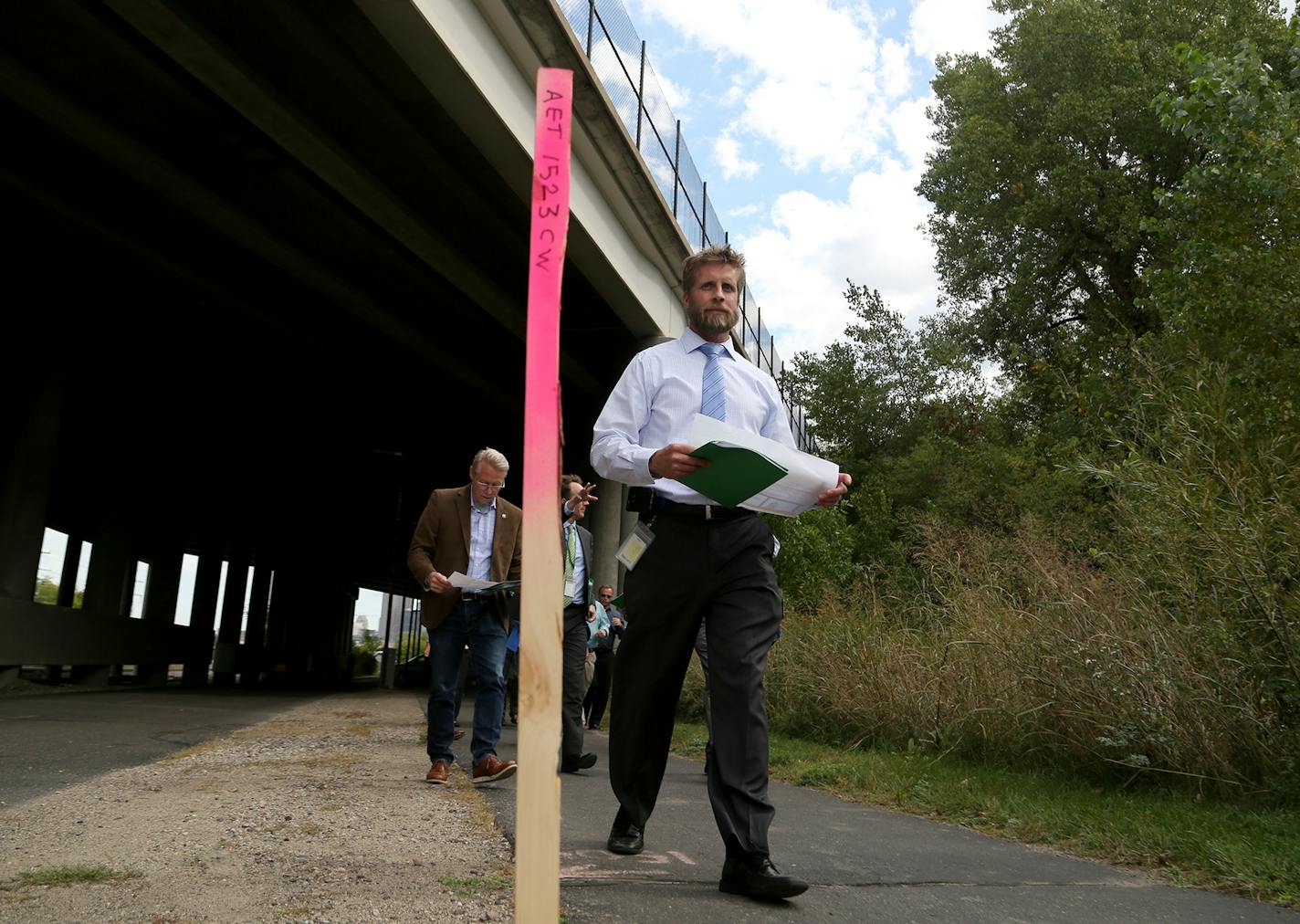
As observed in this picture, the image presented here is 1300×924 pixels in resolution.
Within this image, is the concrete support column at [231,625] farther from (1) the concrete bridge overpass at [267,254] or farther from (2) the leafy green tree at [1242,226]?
(2) the leafy green tree at [1242,226]

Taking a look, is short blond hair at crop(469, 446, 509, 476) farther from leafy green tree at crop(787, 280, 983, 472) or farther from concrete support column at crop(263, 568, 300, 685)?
concrete support column at crop(263, 568, 300, 685)

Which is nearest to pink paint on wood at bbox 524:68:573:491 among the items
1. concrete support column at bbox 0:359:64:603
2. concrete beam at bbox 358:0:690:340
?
concrete beam at bbox 358:0:690:340

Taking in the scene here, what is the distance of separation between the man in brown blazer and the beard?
263 centimetres

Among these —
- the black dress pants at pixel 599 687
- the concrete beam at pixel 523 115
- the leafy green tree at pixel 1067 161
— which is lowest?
the black dress pants at pixel 599 687

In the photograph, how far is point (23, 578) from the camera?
2050 cm

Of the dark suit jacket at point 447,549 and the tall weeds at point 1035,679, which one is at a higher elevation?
the dark suit jacket at point 447,549

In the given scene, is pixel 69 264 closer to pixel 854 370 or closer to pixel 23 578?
pixel 23 578

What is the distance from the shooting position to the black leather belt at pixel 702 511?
11.7 ft

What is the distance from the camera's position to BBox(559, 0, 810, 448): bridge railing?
1531cm

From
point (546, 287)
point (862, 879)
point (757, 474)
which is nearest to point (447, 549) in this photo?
point (862, 879)

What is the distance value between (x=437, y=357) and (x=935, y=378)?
Result: 1422cm

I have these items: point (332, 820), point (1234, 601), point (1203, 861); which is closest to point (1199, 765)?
point (1234, 601)

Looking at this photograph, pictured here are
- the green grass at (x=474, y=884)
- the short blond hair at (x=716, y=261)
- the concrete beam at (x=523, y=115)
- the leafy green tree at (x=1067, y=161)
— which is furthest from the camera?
the leafy green tree at (x=1067, y=161)

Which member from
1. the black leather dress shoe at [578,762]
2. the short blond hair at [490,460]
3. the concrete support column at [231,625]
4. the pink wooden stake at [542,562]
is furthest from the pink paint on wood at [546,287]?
the concrete support column at [231,625]
